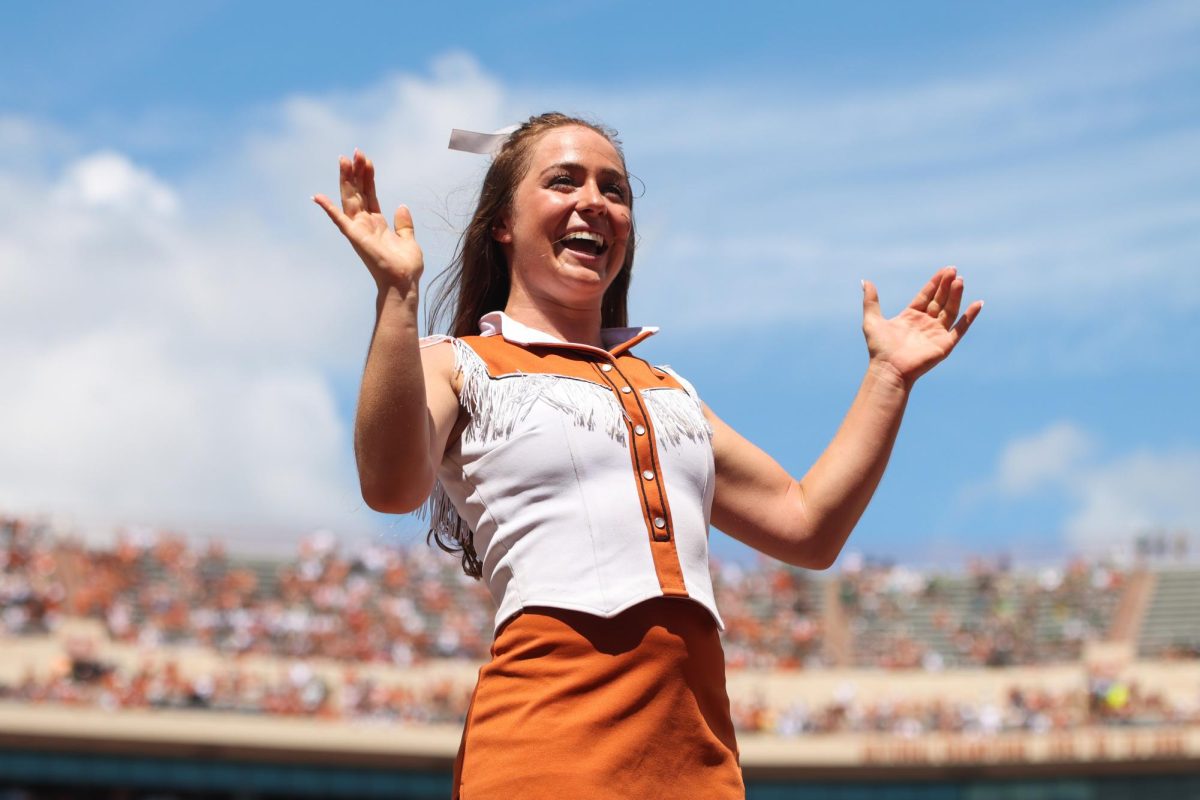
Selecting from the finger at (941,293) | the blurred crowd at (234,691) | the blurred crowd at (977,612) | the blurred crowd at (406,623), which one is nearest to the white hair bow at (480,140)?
the finger at (941,293)

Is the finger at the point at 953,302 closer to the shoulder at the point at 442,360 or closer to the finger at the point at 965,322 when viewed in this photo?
the finger at the point at 965,322

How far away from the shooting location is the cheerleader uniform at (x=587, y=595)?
2.38 m

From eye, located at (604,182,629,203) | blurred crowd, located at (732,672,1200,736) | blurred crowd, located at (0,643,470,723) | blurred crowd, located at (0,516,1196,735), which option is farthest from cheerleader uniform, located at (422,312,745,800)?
blurred crowd, located at (732,672,1200,736)

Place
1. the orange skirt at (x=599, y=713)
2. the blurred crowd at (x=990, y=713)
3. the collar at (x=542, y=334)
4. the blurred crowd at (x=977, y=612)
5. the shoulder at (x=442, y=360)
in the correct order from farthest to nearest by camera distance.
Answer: the blurred crowd at (x=977, y=612), the blurred crowd at (x=990, y=713), the collar at (x=542, y=334), the shoulder at (x=442, y=360), the orange skirt at (x=599, y=713)

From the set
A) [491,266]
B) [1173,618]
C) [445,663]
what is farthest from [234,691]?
[491,266]

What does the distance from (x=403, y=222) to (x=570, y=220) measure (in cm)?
39

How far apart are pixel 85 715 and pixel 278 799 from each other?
347 cm

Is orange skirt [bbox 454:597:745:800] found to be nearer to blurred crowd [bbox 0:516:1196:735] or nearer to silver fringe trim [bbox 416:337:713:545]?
silver fringe trim [bbox 416:337:713:545]

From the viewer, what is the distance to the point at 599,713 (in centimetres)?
238

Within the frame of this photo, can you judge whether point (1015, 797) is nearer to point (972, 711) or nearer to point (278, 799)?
point (972, 711)

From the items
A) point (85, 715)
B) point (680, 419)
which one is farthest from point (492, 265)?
point (85, 715)

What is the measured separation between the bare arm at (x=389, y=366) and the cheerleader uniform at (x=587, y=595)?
153mm

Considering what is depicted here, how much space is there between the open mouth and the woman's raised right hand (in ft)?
1.24

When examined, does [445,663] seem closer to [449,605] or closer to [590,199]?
[449,605]
